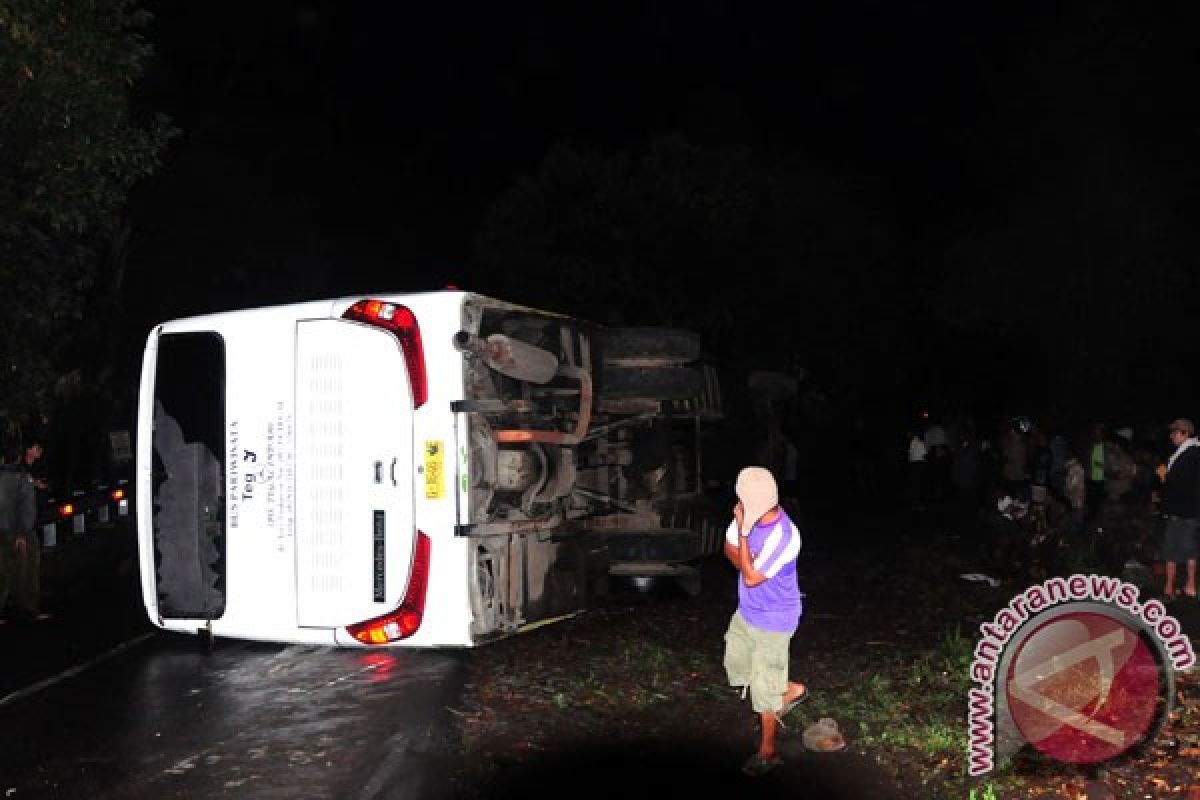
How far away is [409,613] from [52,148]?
729cm

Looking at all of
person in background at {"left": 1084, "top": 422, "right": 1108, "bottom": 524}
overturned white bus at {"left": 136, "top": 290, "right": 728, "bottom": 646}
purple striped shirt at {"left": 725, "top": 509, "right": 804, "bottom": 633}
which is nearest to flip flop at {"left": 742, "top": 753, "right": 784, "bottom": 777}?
purple striped shirt at {"left": 725, "top": 509, "right": 804, "bottom": 633}

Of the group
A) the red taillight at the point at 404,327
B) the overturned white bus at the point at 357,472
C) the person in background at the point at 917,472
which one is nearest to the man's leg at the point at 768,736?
the overturned white bus at the point at 357,472

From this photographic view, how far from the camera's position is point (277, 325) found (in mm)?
7531

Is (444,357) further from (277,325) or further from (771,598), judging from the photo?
(771,598)

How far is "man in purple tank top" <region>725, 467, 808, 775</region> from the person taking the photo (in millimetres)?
5992

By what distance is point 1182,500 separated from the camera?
1025 centimetres

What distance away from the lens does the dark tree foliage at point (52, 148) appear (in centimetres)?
A: 1072

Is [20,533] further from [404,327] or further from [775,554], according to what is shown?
[775,554]

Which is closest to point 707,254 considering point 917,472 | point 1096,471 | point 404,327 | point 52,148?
point 917,472

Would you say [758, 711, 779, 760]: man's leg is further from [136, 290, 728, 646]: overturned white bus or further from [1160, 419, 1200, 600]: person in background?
[1160, 419, 1200, 600]: person in background

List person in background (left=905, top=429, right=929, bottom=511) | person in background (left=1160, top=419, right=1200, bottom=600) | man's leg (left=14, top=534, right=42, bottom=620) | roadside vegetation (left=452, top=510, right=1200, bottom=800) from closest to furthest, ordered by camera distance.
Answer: roadside vegetation (left=452, top=510, right=1200, bottom=800), person in background (left=1160, top=419, right=1200, bottom=600), man's leg (left=14, top=534, right=42, bottom=620), person in background (left=905, top=429, right=929, bottom=511)

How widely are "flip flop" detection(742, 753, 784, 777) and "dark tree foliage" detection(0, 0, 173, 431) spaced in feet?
29.4

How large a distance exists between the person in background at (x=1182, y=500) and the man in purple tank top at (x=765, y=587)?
5.86 metres

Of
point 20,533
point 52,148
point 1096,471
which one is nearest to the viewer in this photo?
point 20,533
